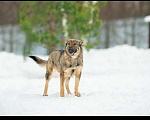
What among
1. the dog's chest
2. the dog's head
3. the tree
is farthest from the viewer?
the tree

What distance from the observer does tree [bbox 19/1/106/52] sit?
15484 mm

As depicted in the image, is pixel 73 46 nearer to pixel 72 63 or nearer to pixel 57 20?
pixel 72 63

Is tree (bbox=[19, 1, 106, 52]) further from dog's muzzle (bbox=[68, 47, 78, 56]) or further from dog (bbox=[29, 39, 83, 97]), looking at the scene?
dog's muzzle (bbox=[68, 47, 78, 56])

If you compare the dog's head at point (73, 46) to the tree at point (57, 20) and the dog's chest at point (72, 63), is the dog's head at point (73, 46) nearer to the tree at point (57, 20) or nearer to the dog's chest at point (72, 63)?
the dog's chest at point (72, 63)

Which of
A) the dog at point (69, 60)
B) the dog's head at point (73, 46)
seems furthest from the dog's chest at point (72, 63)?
the dog's head at point (73, 46)

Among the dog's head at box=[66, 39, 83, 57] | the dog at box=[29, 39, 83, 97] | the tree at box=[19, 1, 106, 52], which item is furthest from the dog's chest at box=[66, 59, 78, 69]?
the tree at box=[19, 1, 106, 52]

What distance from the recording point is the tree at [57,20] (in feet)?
50.8

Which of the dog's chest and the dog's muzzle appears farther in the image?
the dog's chest

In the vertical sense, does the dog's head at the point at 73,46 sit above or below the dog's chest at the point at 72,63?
above

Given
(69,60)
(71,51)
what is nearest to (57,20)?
(69,60)

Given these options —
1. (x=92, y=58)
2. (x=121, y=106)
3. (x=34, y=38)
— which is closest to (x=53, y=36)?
(x=34, y=38)

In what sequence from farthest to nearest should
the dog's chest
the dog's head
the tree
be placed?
the tree
the dog's chest
the dog's head

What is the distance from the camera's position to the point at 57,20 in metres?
17.2

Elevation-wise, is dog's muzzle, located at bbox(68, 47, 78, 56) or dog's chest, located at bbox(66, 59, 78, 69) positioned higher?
dog's muzzle, located at bbox(68, 47, 78, 56)
